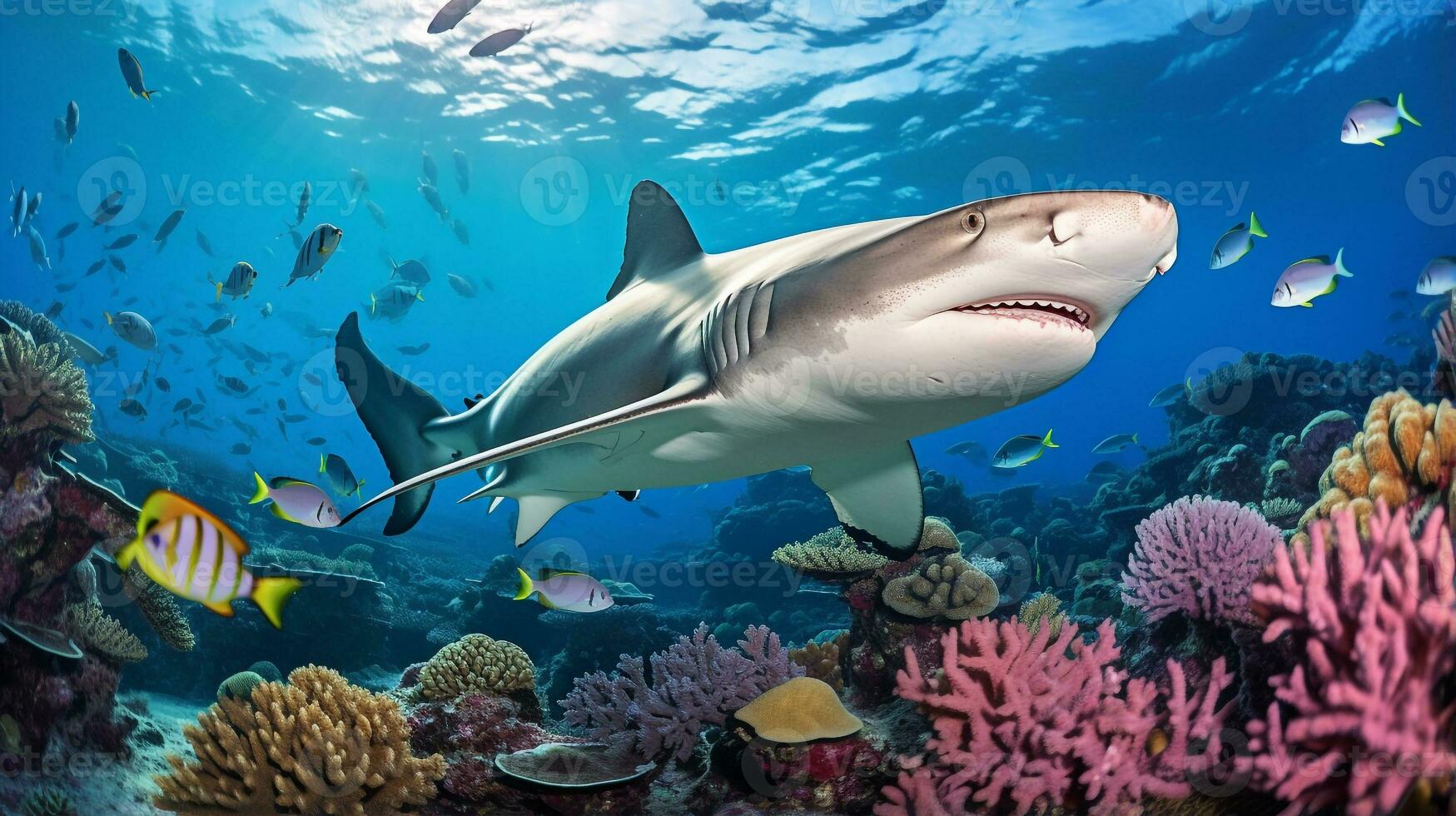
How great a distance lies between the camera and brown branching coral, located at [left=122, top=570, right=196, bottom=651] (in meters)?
6.35

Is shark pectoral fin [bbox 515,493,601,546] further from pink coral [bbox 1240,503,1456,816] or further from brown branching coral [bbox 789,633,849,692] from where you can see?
pink coral [bbox 1240,503,1456,816]

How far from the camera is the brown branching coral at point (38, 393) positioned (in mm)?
5703

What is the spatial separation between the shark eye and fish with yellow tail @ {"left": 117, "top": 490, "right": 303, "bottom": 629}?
3.93m

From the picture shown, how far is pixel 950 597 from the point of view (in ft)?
16.1

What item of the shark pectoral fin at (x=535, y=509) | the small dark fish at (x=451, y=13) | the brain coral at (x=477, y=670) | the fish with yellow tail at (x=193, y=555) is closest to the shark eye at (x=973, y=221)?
the shark pectoral fin at (x=535, y=509)

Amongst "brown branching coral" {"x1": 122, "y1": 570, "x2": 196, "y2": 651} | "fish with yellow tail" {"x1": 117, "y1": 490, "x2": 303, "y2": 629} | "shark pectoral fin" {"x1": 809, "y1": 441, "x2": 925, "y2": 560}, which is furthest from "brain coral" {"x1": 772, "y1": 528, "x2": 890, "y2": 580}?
"brown branching coral" {"x1": 122, "y1": 570, "x2": 196, "y2": 651}

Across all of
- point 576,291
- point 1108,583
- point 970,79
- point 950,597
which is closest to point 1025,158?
point 970,79

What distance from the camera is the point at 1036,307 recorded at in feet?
7.88

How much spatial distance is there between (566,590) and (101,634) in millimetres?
3685

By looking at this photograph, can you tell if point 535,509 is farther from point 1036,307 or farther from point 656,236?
point 1036,307

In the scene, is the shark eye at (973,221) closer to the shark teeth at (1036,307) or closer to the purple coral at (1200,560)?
the shark teeth at (1036,307)

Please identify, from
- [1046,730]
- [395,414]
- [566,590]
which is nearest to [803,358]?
[1046,730]

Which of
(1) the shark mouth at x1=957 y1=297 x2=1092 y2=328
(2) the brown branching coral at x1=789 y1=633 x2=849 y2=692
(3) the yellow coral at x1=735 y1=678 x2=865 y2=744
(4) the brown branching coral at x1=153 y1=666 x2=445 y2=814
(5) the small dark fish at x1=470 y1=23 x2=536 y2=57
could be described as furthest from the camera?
(5) the small dark fish at x1=470 y1=23 x2=536 y2=57

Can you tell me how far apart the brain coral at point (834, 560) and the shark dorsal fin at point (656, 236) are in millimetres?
2456
